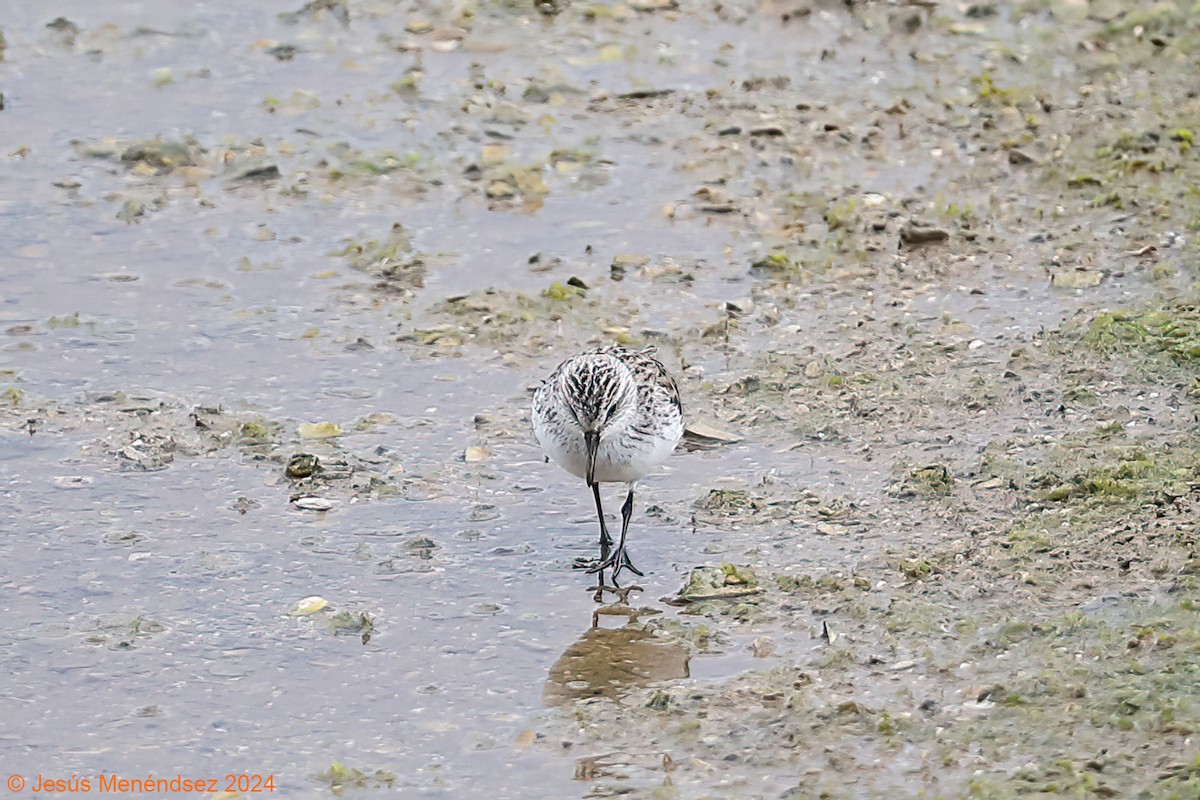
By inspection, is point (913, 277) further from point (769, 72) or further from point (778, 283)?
point (769, 72)

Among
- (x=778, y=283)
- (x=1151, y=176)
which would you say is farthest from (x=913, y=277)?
(x=1151, y=176)

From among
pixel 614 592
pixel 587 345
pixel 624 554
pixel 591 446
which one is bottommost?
pixel 614 592

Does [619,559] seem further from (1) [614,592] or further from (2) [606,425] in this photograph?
(2) [606,425]

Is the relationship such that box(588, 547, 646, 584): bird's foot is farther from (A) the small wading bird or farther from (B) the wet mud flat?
(B) the wet mud flat

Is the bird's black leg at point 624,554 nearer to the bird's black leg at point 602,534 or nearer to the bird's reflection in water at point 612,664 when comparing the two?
the bird's black leg at point 602,534

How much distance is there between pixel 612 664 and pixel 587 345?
3611mm

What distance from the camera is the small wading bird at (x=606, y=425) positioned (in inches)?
361

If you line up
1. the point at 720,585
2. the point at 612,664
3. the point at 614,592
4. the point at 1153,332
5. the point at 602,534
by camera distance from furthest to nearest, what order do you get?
the point at 1153,332 → the point at 602,534 → the point at 614,592 → the point at 720,585 → the point at 612,664

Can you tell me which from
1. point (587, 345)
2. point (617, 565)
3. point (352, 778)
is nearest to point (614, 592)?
point (617, 565)

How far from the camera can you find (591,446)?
9141 millimetres

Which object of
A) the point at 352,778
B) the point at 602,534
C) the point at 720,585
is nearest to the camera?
the point at 352,778

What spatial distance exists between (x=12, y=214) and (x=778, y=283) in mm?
5808

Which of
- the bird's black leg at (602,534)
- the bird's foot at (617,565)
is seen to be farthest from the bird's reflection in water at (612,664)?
the bird's black leg at (602,534)

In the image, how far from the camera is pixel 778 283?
495 inches
